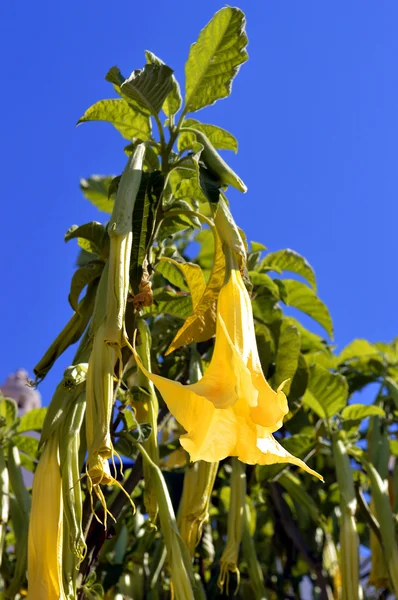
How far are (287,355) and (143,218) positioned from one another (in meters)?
0.48

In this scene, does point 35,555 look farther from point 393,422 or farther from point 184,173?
point 393,422

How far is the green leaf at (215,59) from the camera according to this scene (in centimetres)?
112

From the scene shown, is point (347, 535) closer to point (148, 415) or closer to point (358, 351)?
point (148, 415)

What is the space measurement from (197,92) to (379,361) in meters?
0.92

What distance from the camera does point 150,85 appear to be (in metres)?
1.07

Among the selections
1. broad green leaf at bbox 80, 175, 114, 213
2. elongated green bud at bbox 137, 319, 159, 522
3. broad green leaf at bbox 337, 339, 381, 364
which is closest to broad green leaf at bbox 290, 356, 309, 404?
broad green leaf at bbox 337, 339, 381, 364

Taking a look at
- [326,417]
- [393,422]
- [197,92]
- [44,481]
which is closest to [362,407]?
[326,417]

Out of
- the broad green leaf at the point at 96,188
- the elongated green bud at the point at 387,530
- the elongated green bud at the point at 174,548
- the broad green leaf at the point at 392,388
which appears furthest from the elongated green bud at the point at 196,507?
the broad green leaf at the point at 96,188

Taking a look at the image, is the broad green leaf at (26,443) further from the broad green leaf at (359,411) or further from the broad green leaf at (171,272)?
the broad green leaf at (359,411)

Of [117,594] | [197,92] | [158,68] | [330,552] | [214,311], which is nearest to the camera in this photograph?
[214,311]

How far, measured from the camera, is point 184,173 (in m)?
1.21

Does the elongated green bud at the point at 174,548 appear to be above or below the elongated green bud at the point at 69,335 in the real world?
below

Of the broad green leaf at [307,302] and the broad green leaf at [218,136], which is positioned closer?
the broad green leaf at [218,136]

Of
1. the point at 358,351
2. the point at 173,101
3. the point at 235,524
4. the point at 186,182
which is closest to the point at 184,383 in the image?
the point at 235,524
